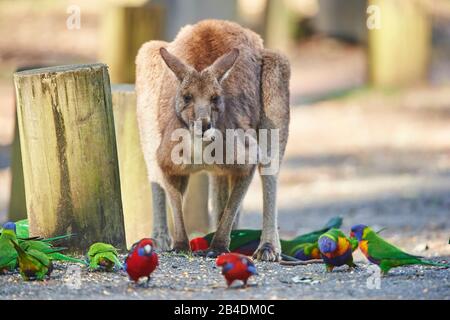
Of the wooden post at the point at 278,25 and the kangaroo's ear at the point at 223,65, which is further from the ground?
the wooden post at the point at 278,25

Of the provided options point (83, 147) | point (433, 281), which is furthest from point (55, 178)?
point (433, 281)

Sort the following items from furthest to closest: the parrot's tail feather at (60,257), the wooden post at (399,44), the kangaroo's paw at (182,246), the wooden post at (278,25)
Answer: the wooden post at (278,25) → the wooden post at (399,44) → the kangaroo's paw at (182,246) → the parrot's tail feather at (60,257)

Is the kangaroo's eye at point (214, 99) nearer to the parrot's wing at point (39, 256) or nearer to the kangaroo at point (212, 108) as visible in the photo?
the kangaroo at point (212, 108)

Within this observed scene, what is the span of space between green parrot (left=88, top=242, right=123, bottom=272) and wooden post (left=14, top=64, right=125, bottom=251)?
0.41 m

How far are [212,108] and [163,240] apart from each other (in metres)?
1.33

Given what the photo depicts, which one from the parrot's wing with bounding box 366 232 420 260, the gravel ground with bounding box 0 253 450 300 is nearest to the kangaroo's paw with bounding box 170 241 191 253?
the gravel ground with bounding box 0 253 450 300

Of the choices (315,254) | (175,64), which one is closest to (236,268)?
(315,254)

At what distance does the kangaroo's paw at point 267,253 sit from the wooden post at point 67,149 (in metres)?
1.13

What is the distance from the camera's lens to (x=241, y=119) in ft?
23.0

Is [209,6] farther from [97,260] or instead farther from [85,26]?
[97,260]

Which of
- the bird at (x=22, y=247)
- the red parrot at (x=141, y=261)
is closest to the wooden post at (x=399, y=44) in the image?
the bird at (x=22, y=247)

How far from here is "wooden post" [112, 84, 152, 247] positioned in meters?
7.93

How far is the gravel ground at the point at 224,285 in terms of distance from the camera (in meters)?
5.56

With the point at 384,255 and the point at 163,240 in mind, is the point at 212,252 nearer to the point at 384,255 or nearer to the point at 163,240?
the point at 163,240
